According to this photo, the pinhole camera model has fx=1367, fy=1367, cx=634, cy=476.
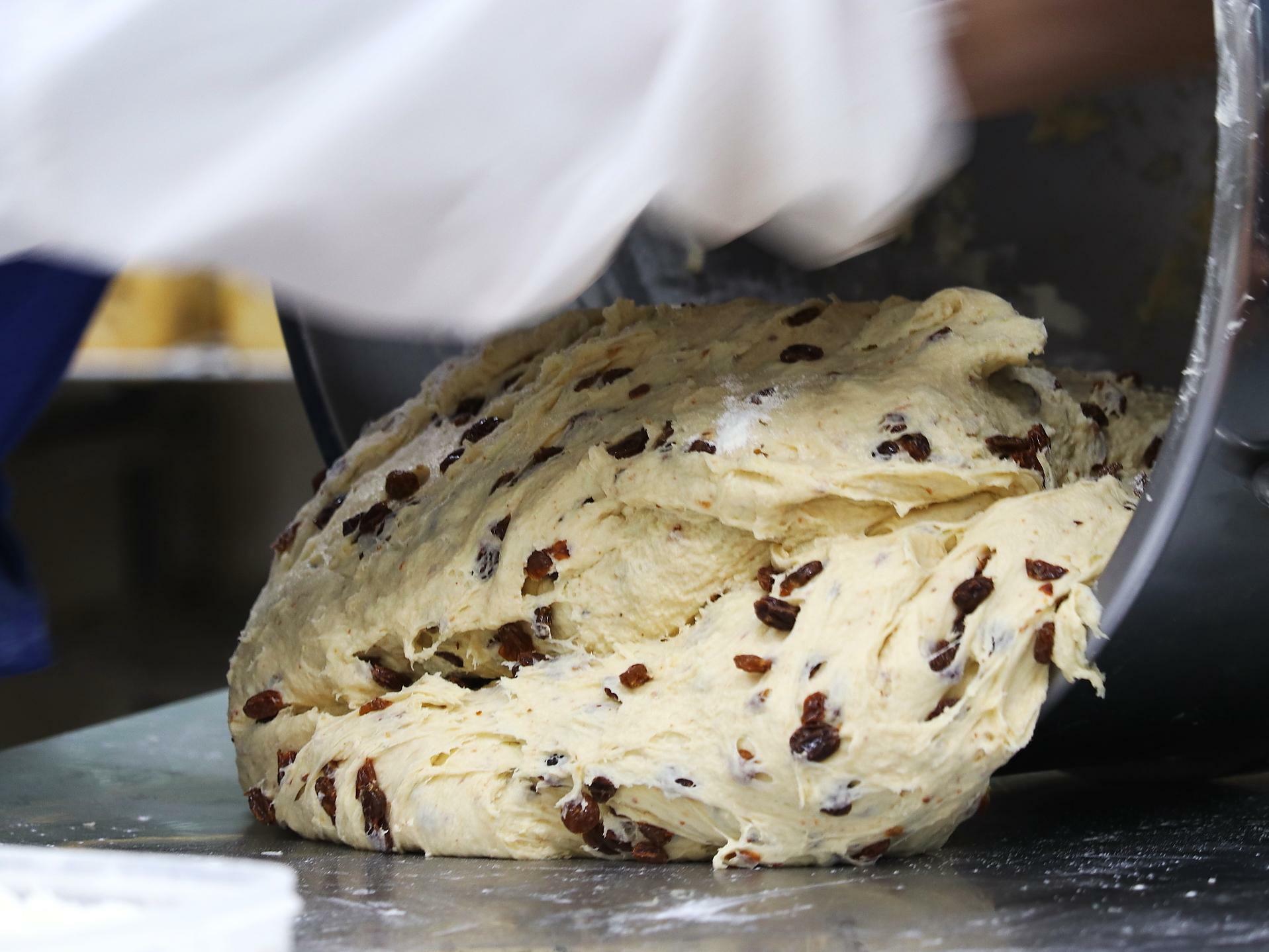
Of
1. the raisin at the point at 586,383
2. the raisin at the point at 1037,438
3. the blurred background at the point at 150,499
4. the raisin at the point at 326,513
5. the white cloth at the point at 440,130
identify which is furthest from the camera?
the blurred background at the point at 150,499

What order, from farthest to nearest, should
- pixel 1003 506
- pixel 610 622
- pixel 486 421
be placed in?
1. pixel 486 421
2. pixel 610 622
3. pixel 1003 506

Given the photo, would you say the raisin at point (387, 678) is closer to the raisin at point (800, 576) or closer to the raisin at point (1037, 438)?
the raisin at point (800, 576)

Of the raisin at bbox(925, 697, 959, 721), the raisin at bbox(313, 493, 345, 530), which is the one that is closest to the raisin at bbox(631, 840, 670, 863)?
the raisin at bbox(925, 697, 959, 721)

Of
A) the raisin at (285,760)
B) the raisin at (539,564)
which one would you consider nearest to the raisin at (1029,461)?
the raisin at (539,564)

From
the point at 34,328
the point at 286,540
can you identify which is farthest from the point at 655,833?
the point at 34,328

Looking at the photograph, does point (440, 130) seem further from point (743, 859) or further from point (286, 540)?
point (286, 540)

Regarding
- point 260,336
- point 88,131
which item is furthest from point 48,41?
point 260,336

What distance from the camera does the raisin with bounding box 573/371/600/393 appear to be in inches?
49.9

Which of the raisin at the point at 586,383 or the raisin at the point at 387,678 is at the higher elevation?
the raisin at the point at 586,383

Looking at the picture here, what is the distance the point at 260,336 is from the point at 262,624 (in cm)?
228

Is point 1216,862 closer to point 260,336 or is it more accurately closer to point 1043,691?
point 1043,691

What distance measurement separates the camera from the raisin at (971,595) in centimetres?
92

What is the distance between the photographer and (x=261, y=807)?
118cm

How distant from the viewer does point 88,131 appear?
0.73 metres
